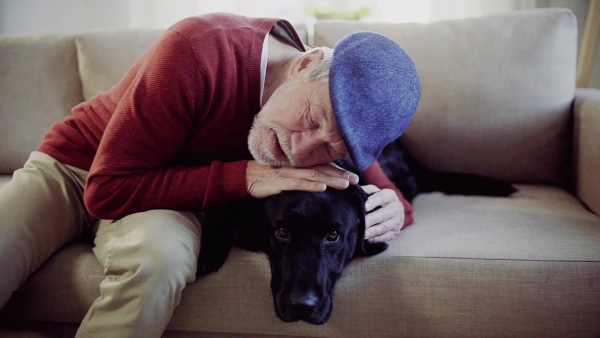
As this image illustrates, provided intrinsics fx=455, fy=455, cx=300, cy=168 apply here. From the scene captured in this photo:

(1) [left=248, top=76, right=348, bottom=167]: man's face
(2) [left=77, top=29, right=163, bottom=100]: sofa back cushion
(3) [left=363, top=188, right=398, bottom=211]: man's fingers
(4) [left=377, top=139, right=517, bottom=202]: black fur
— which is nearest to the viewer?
(1) [left=248, top=76, right=348, bottom=167]: man's face

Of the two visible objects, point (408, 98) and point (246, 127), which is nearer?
point (408, 98)

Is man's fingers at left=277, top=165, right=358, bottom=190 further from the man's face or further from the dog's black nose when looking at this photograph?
the dog's black nose

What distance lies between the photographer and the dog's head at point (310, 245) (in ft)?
3.33

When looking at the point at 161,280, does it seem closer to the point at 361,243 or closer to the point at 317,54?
the point at 361,243

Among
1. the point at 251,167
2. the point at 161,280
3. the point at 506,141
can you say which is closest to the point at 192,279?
the point at 161,280

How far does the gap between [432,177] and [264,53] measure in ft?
2.74

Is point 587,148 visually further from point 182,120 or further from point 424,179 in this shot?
point 182,120

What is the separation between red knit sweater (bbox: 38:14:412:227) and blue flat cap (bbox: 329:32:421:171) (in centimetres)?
32

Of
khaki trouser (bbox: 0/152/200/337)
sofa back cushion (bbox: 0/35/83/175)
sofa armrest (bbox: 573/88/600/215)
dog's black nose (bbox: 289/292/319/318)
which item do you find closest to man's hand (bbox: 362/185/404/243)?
dog's black nose (bbox: 289/292/319/318)

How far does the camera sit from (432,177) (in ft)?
5.49

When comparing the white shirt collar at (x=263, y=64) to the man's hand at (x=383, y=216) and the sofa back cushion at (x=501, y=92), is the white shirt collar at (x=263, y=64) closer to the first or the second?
the man's hand at (x=383, y=216)

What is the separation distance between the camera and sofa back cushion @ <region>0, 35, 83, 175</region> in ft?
5.72

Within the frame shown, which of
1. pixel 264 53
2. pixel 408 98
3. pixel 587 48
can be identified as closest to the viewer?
pixel 408 98

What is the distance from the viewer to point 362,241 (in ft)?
3.74
